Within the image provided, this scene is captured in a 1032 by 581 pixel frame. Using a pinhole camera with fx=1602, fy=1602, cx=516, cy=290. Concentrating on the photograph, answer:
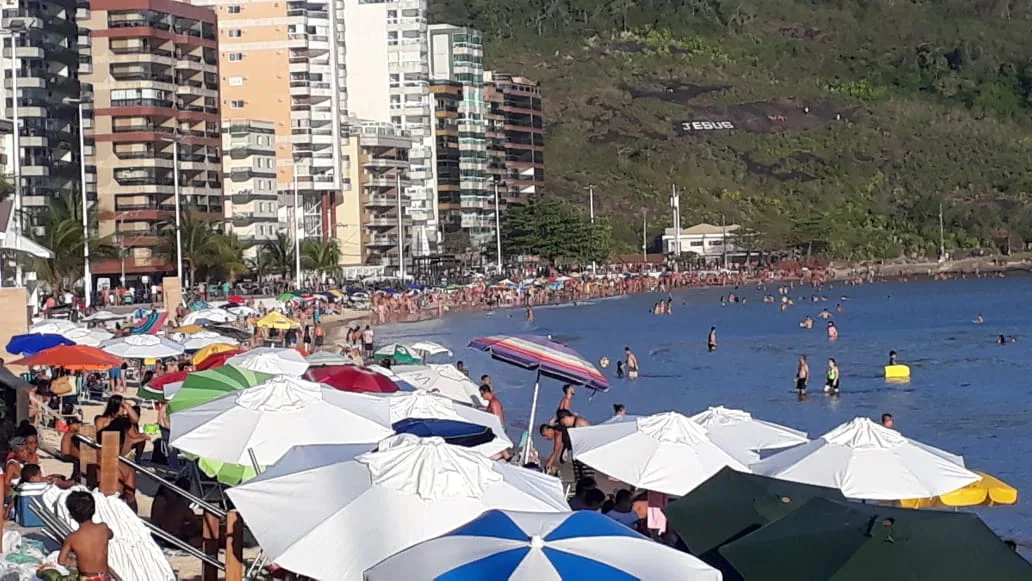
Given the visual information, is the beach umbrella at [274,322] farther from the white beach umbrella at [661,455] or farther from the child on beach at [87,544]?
the child on beach at [87,544]

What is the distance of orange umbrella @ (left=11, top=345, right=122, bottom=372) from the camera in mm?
21203

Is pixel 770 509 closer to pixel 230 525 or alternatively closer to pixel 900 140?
pixel 230 525

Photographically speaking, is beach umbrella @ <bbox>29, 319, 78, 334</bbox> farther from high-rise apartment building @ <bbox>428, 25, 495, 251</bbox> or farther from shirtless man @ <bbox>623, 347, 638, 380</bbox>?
high-rise apartment building @ <bbox>428, 25, 495, 251</bbox>

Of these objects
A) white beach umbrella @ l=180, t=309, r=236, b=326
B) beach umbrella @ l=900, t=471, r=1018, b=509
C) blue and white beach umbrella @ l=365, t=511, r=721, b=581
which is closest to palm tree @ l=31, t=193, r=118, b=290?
white beach umbrella @ l=180, t=309, r=236, b=326

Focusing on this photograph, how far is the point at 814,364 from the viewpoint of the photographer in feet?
160

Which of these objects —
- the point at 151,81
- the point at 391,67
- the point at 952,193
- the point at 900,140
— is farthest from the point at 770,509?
the point at 900,140

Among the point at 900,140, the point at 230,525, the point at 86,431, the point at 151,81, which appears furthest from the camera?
the point at 900,140

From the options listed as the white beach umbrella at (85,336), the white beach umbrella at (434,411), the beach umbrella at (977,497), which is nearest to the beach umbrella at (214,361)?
the white beach umbrella at (85,336)

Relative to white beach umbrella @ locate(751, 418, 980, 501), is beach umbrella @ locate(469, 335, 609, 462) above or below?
above

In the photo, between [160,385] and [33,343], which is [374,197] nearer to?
[33,343]

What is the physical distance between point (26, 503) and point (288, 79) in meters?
89.1

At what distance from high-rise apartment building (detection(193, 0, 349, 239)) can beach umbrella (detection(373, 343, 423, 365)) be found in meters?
69.3

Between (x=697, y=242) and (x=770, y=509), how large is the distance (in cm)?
12617

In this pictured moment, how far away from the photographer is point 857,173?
573 ft
